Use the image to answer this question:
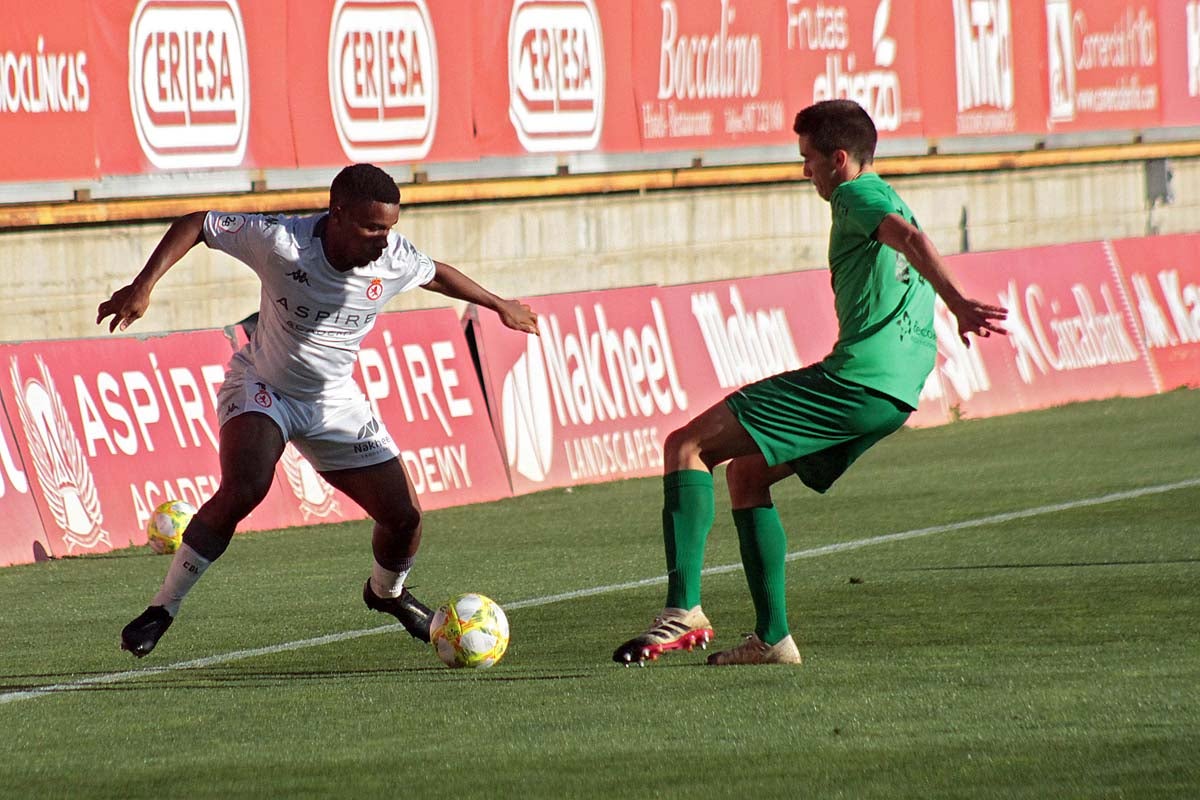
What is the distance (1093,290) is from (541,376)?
26.4 ft

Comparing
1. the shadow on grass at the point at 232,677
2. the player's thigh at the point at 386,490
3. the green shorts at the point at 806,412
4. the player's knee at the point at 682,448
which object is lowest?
the shadow on grass at the point at 232,677

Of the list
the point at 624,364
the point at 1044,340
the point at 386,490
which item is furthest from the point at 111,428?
A: the point at 1044,340

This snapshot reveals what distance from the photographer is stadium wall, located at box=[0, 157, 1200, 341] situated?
681 inches

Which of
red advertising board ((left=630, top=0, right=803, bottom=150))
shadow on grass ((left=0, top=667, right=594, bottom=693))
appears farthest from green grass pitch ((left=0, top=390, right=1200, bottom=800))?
red advertising board ((left=630, top=0, right=803, bottom=150))

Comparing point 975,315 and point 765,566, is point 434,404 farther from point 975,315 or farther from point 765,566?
point 975,315

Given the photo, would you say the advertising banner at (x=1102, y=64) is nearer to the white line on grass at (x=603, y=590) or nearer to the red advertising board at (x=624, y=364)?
the red advertising board at (x=624, y=364)

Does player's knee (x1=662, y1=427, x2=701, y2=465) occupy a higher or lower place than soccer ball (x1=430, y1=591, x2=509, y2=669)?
higher

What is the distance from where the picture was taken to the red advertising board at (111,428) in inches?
527

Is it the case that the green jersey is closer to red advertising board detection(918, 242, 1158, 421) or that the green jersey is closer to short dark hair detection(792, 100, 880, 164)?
short dark hair detection(792, 100, 880, 164)

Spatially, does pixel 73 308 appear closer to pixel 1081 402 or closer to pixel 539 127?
pixel 539 127

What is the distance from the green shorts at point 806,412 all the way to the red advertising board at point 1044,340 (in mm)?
12269

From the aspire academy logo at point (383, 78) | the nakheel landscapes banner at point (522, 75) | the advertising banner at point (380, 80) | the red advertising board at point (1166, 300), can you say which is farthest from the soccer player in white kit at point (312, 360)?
the red advertising board at point (1166, 300)

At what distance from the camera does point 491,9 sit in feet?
65.0

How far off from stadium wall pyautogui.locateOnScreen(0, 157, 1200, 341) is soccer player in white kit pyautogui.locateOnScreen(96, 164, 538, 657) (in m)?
8.45
